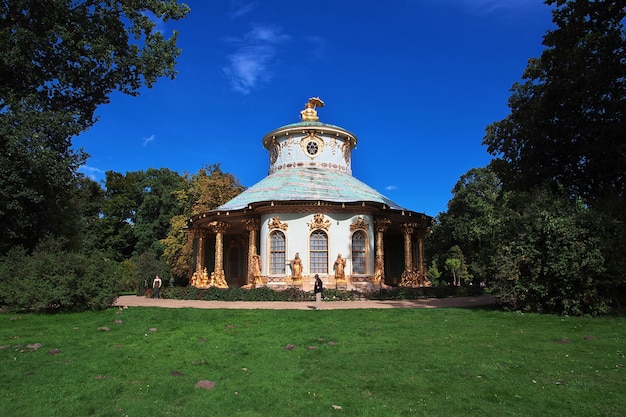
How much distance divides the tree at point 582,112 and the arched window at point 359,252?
7616mm

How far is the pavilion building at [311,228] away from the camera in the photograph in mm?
21969

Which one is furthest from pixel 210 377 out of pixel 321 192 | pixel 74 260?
pixel 321 192

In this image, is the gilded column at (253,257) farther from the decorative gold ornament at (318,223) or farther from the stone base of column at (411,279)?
the stone base of column at (411,279)

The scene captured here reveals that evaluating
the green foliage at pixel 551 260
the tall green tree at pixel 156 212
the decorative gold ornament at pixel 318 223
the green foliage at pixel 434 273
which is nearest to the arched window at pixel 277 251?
the decorative gold ornament at pixel 318 223

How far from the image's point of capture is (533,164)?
58.2 ft

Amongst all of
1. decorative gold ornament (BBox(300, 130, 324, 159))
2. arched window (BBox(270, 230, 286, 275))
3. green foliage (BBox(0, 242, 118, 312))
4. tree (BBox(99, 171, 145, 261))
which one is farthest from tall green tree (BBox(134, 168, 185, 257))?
green foliage (BBox(0, 242, 118, 312))

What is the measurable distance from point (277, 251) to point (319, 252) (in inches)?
84.2

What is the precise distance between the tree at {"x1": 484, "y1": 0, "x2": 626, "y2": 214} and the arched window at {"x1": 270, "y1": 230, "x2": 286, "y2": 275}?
36.4 ft

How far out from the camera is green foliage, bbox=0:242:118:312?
41.2 feet

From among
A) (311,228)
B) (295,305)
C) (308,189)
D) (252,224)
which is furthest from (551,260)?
(252,224)

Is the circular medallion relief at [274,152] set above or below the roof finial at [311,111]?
below

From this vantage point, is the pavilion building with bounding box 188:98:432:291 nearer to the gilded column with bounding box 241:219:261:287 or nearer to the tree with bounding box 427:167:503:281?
the gilded column with bounding box 241:219:261:287

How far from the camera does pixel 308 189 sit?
24.1 metres

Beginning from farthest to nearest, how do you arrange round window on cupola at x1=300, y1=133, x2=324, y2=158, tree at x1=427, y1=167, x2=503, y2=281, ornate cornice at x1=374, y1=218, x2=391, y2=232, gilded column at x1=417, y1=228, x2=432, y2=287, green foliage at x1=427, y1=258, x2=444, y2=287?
green foliage at x1=427, y1=258, x2=444, y2=287 → tree at x1=427, y1=167, x2=503, y2=281 → round window on cupola at x1=300, y1=133, x2=324, y2=158 → gilded column at x1=417, y1=228, x2=432, y2=287 → ornate cornice at x1=374, y1=218, x2=391, y2=232
